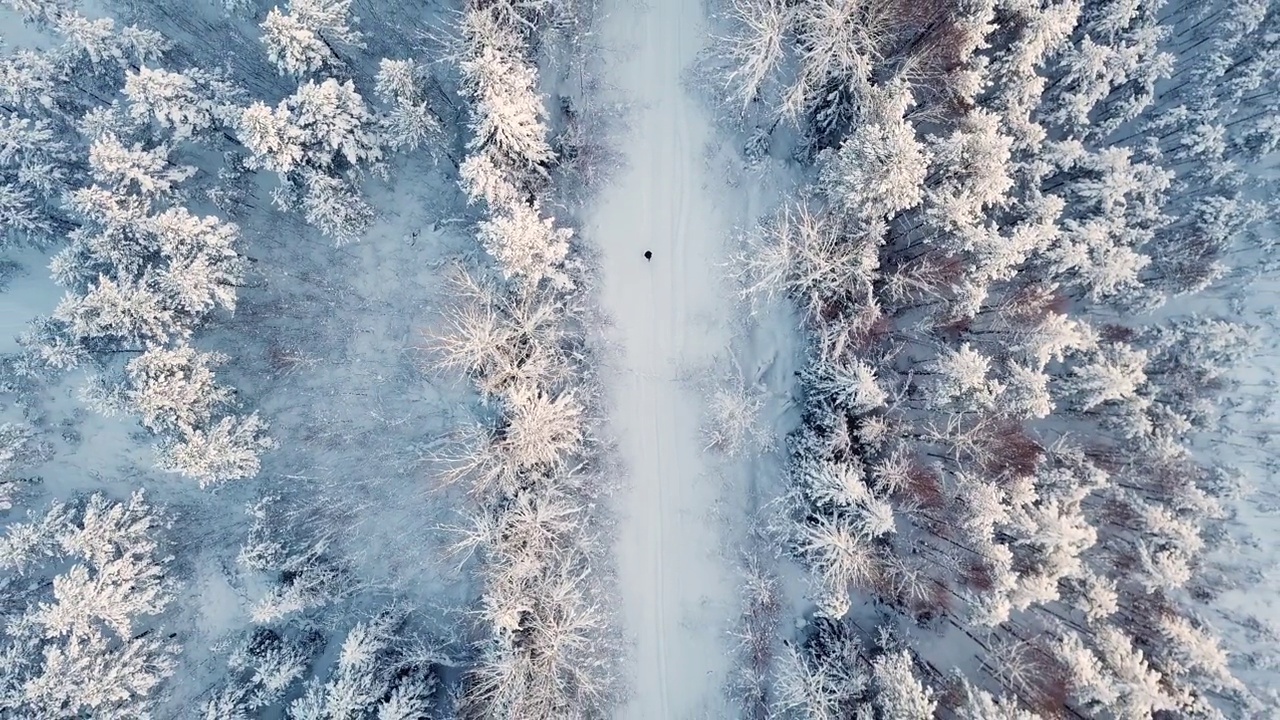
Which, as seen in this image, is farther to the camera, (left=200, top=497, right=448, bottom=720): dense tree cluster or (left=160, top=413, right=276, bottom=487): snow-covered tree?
(left=200, top=497, right=448, bottom=720): dense tree cluster

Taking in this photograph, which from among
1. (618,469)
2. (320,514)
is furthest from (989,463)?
(320,514)

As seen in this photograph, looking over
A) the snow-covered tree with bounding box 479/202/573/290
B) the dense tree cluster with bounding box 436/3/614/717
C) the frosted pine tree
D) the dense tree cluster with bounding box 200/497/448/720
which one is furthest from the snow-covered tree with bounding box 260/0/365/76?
the dense tree cluster with bounding box 200/497/448/720

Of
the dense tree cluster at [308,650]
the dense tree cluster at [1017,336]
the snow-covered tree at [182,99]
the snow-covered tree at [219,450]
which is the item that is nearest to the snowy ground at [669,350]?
the dense tree cluster at [1017,336]

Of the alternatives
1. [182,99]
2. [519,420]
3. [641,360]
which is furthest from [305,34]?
[641,360]

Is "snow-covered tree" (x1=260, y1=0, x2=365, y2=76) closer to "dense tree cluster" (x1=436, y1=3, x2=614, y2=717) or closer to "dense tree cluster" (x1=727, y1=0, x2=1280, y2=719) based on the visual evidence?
"dense tree cluster" (x1=436, y1=3, x2=614, y2=717)

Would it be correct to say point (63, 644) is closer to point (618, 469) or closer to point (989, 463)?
point (618, 469)
